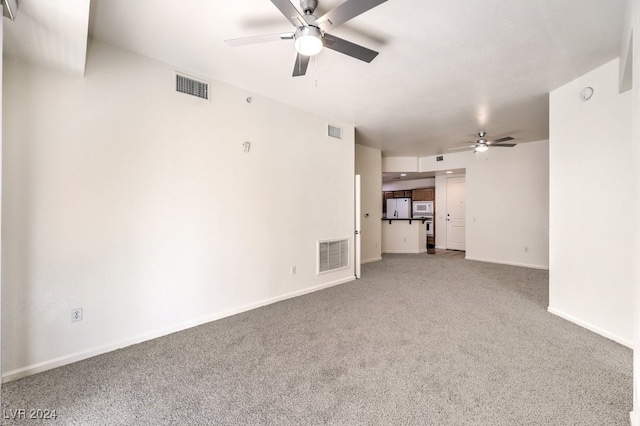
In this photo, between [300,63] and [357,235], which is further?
[357,235]

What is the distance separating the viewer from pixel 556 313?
3.17m

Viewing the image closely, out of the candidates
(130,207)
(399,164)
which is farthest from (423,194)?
(130,207)

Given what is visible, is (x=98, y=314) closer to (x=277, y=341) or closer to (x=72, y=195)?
(x=72, y=195)

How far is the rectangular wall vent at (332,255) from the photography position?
4188mm

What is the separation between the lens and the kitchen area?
7641mm

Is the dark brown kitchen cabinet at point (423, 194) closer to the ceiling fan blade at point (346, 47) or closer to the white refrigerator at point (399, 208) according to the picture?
the white refrigerator at point (399, 208)

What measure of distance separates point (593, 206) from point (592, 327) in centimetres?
124

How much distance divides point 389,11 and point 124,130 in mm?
2451

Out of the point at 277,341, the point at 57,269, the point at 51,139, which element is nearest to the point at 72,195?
the point at 51,139

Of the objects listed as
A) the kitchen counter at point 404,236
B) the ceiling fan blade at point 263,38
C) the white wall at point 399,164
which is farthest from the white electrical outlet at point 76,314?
the white wall at point 399,164

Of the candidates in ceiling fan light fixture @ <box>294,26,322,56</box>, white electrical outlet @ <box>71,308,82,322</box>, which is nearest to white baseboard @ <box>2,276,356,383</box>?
white electrical outlet @ <box>71,308,82,322</box>

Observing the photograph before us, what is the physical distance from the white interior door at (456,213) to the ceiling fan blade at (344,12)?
23.6 ft

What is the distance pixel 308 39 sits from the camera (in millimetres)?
1857

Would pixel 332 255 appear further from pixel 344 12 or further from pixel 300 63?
pixel 344 12
